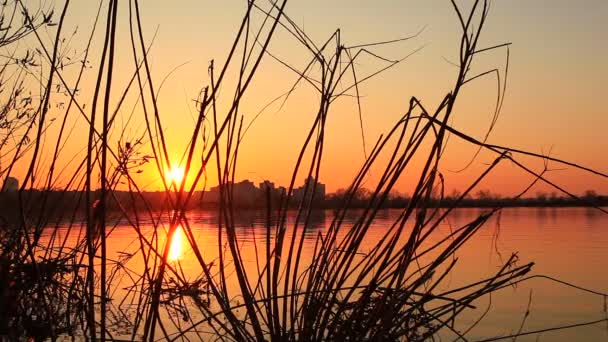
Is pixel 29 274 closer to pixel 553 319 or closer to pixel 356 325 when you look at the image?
pixel 356 325

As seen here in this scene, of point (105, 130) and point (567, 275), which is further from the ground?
point (105, 130)

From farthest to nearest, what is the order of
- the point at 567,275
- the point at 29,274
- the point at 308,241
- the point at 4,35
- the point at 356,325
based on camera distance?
the point at 308,241
the point at 567,275
the point at 4,35
the point at 29,274
the point at 356,325

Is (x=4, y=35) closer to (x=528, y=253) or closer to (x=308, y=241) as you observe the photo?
(x=528, y=253)

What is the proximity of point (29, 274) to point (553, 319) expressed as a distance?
4.92 metres

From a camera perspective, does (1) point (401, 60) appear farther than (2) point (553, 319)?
No

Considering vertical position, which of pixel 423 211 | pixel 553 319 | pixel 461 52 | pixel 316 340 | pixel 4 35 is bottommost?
pixel 553 319

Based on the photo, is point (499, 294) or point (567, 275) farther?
point (567, 275)

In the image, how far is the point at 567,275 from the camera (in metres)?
9.65

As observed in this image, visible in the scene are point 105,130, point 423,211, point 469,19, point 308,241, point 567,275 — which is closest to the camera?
point 105,130

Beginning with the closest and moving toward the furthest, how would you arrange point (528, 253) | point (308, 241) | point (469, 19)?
point (469, 19) → point (528, 253) → point (308, 241)

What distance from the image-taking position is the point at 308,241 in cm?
1739

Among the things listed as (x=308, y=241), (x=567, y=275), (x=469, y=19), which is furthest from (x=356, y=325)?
(x=308, y=241)

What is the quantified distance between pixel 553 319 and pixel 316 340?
507 cm

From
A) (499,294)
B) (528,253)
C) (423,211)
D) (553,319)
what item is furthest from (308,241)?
(423,211)
